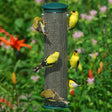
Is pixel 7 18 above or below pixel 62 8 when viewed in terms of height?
above

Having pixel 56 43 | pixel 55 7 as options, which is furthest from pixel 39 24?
pixel 56 43

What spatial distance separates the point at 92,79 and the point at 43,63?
134 centimetres

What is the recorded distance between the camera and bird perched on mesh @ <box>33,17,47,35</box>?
13.4 ft

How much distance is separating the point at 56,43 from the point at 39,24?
1.23ft

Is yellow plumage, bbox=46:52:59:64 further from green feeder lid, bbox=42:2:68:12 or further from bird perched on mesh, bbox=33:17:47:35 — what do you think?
green feeder lid, bbox=42:2:68:12

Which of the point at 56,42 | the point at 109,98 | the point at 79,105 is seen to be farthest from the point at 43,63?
the point at 109,98

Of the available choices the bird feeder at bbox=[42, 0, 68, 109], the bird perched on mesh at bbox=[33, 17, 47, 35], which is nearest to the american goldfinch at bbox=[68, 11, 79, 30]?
the bird feeder at bbox=[42, 0, 68, 109]

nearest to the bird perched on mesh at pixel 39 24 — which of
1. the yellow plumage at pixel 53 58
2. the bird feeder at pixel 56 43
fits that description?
the bird feeder at pixel 56 43

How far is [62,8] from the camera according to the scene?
420 cm

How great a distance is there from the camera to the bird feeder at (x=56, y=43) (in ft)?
14.0

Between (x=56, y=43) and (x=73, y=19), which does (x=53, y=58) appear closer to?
(x=56, y=43)

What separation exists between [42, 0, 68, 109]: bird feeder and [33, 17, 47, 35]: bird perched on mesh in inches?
2.7

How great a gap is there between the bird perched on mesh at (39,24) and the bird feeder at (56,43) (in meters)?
0.07

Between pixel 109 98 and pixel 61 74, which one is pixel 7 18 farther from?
pixel 61 74
